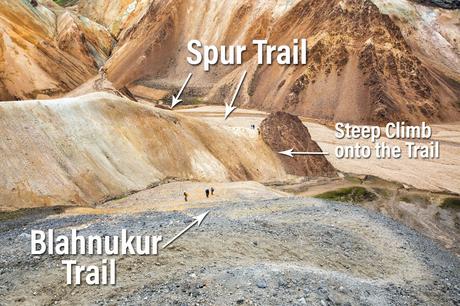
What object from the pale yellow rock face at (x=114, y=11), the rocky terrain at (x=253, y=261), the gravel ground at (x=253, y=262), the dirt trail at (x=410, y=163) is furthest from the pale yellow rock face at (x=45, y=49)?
the gravel ground at (x=253, y=262)

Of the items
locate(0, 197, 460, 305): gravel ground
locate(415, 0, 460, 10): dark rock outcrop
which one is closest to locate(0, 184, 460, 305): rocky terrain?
locate(0, 197, 460, 305): gravel ground

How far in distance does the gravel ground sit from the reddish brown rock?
1756 cm

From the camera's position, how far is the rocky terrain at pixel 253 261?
12719 millimetres

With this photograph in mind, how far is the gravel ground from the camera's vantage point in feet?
41.7

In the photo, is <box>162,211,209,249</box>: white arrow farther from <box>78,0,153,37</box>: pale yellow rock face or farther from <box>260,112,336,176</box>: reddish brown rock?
<box>78,0,153,37</box>: pale yellow rock face

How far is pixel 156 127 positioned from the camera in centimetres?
3616

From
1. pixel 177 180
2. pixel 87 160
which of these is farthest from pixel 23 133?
pixel 177 180

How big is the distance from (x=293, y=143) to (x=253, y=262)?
29271mm

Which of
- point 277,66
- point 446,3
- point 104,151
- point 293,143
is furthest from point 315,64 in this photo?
point 104,151

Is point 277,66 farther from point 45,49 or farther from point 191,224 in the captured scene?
point 191,224

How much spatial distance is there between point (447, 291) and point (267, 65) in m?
61.4

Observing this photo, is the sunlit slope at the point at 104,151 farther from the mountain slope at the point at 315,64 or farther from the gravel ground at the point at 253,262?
the mountain slope at the point at 315,64

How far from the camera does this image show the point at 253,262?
15297 mm

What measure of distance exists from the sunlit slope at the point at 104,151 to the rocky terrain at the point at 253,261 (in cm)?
378
